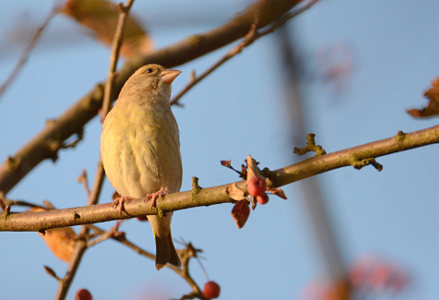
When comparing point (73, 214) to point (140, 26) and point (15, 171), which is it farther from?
point (140, 26)

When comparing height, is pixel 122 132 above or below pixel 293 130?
above

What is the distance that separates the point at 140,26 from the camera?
190 inches

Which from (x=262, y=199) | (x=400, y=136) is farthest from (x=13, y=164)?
(x=400, y=136)

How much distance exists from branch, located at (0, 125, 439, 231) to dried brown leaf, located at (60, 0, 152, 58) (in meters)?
1.56

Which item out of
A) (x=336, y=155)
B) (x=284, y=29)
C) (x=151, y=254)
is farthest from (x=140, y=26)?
(x=284, y=29)

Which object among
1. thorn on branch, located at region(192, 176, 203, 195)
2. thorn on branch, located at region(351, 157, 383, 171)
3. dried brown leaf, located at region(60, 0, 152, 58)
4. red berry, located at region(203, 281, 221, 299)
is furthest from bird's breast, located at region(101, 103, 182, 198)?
thorn on branch, located at region(351, 157, 383, 171)

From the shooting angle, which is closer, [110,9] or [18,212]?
[18,212]

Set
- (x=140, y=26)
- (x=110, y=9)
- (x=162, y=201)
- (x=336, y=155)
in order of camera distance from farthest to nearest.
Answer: (x=140, y=26)
(x=110, y=9)
(x=162, y=201)
(x=336, y=155)

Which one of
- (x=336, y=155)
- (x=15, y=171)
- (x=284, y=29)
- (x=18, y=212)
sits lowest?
(x=284, y=29)

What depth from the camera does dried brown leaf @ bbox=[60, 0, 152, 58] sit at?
4.27 metres

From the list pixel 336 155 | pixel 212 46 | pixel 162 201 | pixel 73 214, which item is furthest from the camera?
pixel 212 46

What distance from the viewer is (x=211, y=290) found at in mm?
4078

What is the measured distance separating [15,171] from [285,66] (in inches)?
167

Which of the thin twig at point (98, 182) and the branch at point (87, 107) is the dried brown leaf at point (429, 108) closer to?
the thin twig at point (98, 182)
